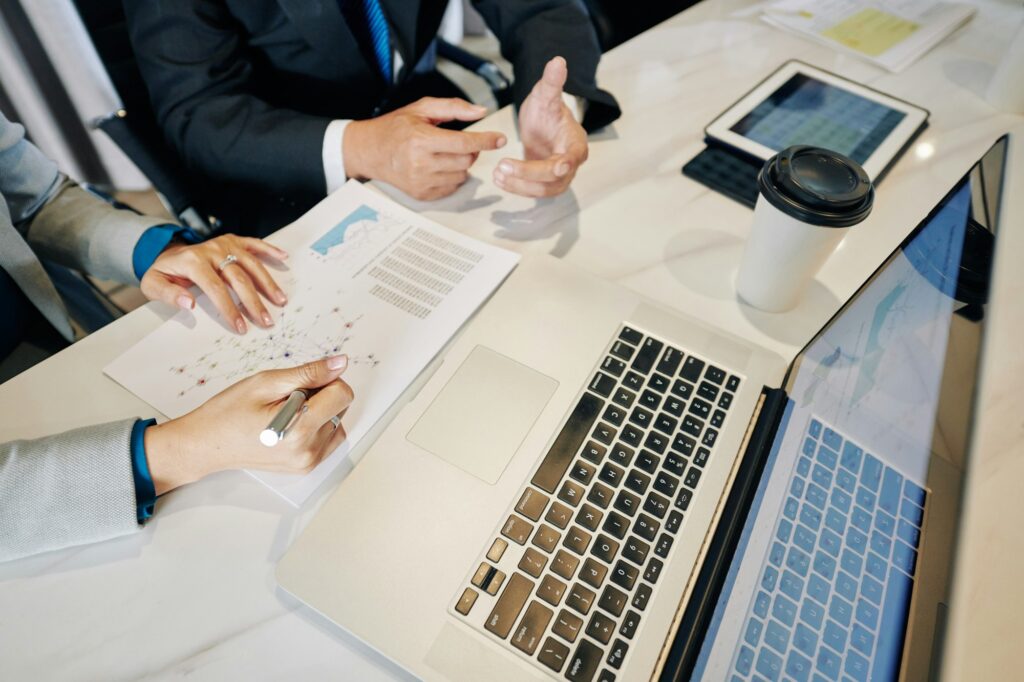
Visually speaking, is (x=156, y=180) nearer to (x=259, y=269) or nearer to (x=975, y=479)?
(x=259, y=269)

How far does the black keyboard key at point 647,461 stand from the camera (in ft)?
1.76

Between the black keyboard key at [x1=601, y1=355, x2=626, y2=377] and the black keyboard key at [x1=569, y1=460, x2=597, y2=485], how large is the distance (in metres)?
0.11

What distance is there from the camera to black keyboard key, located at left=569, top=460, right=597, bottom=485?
20.8 inches

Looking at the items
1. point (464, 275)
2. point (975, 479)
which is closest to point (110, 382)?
point (464, 275)

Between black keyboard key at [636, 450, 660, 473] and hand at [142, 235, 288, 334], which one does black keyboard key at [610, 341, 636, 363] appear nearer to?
black keyboard key at [636, 450, 660, 473]

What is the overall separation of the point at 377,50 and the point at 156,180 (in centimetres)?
47

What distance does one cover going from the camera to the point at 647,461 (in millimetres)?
540

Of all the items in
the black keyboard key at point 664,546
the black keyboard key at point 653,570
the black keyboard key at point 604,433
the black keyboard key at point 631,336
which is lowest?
the black keyboard key at point 653,570

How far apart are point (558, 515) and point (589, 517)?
3 centimetres

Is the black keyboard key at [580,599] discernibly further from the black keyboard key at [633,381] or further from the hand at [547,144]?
the hand at [547,144]

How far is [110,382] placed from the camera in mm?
606

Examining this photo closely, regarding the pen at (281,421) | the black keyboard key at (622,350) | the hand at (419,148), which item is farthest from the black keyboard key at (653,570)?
the hand at (419,148)

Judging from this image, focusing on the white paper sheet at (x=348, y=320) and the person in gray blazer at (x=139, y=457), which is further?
the white paper sheet at (x=348, y=320)

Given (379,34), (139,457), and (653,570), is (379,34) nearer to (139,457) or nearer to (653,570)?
(139,457)
